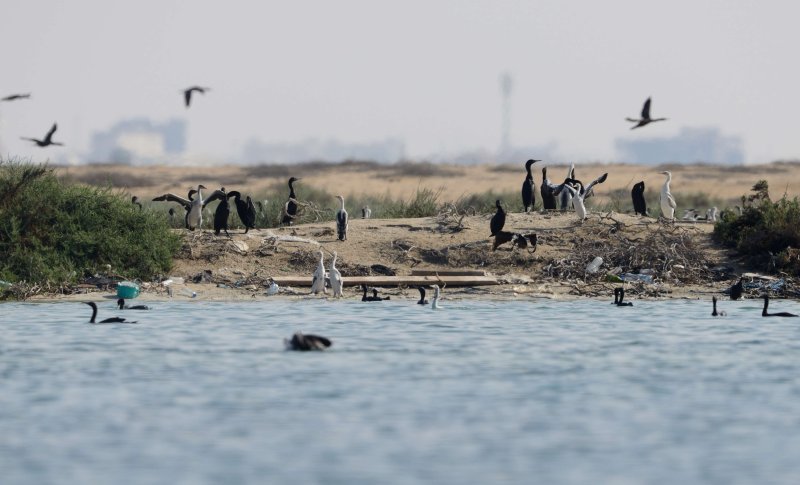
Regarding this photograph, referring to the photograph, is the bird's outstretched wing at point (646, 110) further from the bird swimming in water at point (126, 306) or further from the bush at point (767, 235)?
the bird swimming in water at point (126, 306)

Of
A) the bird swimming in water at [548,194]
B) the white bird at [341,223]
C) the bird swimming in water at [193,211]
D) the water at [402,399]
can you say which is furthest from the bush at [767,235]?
the bird swimming in water at [193,211]

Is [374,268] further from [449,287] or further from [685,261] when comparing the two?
[685,261]

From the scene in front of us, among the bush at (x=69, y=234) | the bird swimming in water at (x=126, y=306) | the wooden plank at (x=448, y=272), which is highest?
the bush at (x=69, y=234)

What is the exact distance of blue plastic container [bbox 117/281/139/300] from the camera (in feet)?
77.0

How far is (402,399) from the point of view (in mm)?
13344

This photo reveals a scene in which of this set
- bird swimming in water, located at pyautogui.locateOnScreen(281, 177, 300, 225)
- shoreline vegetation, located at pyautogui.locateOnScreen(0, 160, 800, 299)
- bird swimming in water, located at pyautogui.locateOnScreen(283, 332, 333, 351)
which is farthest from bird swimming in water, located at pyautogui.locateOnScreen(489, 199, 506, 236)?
bird swimming in water, located at pyautogui.locateOnScreen(283, 332, 333, 351)

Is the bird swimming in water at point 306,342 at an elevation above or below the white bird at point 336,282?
below

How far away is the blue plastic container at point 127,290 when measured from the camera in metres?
23.5

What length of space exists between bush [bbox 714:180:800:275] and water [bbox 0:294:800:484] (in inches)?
196

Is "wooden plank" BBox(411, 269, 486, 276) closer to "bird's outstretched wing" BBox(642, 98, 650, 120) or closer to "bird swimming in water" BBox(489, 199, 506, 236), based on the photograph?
"bird swimming in water" BBox(489, 199, 506, 236)

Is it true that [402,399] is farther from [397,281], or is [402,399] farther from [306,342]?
[397,281]

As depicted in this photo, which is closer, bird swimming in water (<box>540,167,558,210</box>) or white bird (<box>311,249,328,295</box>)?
white bird (<box>311,249,328,295</box>)

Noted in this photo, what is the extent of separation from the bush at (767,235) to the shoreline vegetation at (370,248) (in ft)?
0.09

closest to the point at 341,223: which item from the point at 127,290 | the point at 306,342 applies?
the point at 127,290
